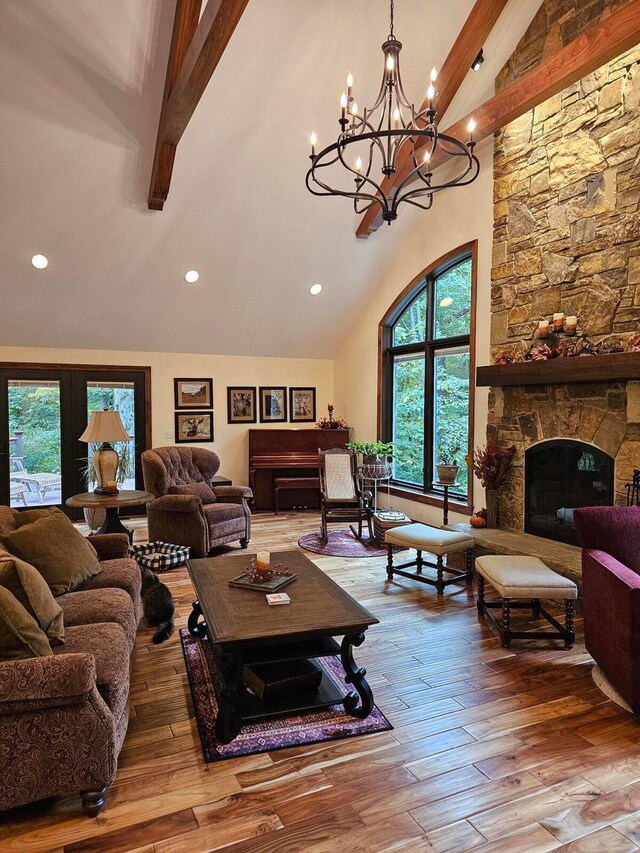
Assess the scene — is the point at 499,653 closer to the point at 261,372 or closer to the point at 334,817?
the point at 334,817

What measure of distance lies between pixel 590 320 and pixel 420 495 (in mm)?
3052

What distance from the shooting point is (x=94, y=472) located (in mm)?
6703

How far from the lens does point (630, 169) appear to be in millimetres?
4207

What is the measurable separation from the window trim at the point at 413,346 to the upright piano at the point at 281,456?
105 cm

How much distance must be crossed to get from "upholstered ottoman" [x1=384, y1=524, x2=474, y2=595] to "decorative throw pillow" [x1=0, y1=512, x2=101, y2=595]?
2460 millimetres

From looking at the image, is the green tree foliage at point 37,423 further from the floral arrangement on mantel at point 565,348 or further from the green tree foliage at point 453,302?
the floral arrangement on mantel at point 565,348

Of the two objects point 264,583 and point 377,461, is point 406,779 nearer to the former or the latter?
point 264,583

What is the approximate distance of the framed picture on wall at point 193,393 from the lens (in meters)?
7.88

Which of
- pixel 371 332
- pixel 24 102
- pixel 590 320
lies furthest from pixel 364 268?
pixel 24 102

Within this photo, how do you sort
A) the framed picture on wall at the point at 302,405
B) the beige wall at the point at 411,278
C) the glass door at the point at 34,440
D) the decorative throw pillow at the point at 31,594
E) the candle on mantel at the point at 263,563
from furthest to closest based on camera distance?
the framed picture on wall at the point at 302,405 < the glass door at the point at 34,440 < the beige wall at the point at 411,278 < the candle on mantel at the point at 263,563 < the decorative throw pillow at the point at 31,594

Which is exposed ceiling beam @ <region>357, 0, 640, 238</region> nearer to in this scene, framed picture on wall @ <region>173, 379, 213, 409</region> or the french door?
framed picture on wall @ <region>173, 379, 213, 409</region>

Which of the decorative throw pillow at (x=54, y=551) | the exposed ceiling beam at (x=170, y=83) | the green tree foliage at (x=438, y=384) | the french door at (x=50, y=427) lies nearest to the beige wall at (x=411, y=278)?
the green tree foliage at (x=438, y=384)

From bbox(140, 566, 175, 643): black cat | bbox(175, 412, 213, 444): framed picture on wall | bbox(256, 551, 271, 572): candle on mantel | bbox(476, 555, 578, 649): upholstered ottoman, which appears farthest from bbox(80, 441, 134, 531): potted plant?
bbox(476, 555, 578, 649): upholstered ottoman

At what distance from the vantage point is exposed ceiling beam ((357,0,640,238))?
3703 mm
